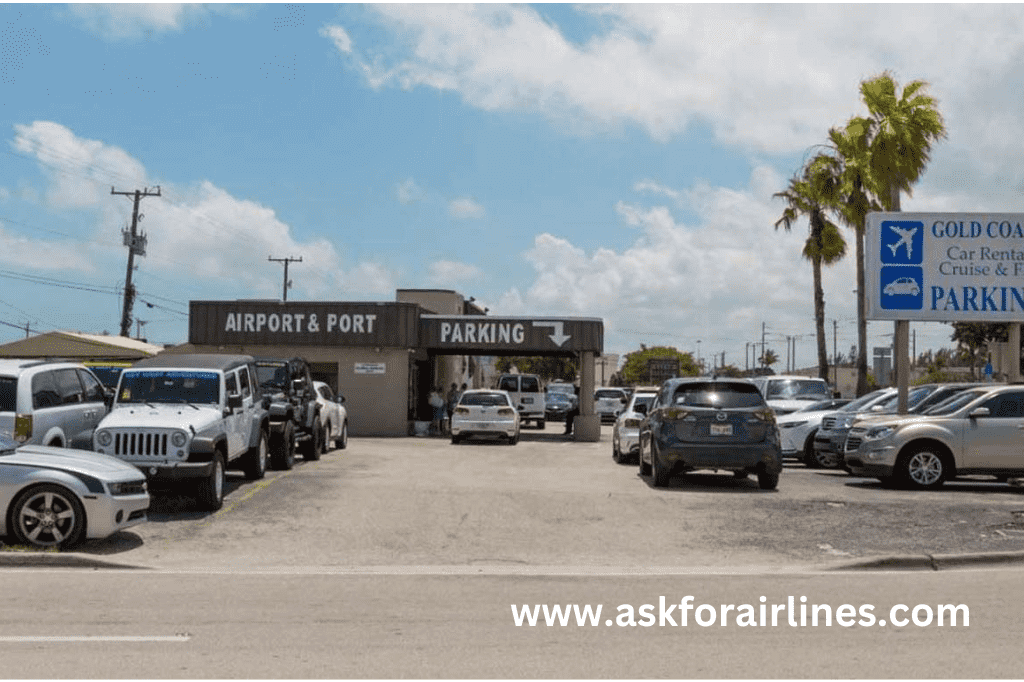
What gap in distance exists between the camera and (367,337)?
1404 inches

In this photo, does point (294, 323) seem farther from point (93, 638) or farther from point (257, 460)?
point (93, 638)

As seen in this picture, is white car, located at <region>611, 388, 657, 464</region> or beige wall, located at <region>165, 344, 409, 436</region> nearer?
white car, located at <region>611, 388, 657, 464</region>

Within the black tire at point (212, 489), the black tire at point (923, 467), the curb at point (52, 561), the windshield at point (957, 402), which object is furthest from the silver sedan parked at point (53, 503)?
the windshield at point (957, 402)

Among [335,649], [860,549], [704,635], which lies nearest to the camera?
[335,649]

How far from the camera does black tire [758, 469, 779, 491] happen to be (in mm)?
17359

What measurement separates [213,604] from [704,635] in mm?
3820

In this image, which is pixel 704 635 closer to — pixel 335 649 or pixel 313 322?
pixel 335 649

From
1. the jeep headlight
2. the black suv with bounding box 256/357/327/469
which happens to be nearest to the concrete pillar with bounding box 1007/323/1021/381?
the jeep headlight

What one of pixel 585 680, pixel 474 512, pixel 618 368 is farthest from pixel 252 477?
pixel 618 368

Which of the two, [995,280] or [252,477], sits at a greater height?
[995,280]

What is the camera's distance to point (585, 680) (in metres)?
6.35

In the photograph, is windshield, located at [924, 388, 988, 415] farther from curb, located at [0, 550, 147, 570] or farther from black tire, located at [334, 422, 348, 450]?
black tire, located at [334, 422, 348, 450]

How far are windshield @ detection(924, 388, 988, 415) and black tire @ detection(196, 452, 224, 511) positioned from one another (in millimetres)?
11688

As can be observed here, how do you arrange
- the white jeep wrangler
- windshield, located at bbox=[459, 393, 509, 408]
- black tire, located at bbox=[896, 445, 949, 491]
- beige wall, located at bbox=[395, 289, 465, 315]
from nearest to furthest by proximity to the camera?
the white jeep wrangler, black tire, located at bbox=[896, 445, 949, 491], windshield, located at bbox=[459, 393, 509, 408], beige wall, located at bbox=[395, 289, 465, 315]
